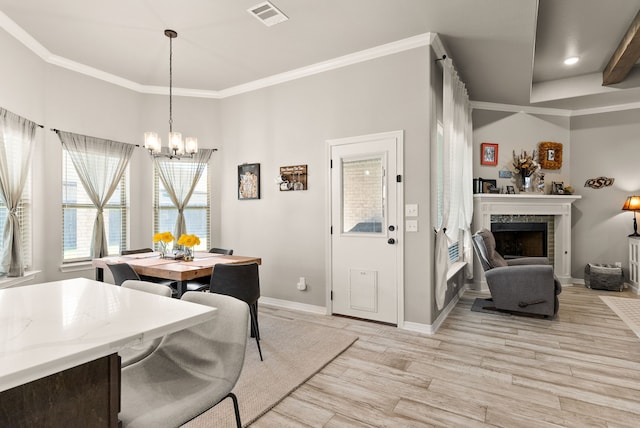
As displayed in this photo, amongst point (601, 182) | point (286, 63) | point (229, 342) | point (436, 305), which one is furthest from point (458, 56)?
point (229, 342)

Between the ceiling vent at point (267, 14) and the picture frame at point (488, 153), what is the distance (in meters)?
3.99

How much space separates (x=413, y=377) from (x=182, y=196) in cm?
387

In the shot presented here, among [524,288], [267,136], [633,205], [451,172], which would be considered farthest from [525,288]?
[267,136]

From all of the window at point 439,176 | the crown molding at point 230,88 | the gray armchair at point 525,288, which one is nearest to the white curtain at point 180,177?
the crown molding at point 230,88

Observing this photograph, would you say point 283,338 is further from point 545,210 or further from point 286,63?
point 545,210

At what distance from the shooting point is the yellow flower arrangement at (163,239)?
360cm

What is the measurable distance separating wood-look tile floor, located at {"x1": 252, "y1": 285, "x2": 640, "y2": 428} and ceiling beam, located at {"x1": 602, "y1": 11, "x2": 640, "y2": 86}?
3.05 metres

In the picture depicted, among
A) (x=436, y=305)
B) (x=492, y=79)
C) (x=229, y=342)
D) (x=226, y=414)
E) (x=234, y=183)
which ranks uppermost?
(x=492, y=79)

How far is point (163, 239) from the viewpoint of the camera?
3.62 m

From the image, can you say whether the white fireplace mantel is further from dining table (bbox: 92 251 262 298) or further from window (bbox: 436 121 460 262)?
dining table (bbox: 92 251 262 298)

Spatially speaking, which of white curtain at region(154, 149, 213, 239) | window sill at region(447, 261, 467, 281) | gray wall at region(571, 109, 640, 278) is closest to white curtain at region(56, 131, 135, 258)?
white curtain at region(154, 149, 213, 239)

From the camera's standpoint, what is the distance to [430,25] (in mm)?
3330

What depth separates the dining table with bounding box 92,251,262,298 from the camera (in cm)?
291

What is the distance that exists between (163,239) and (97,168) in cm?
166
